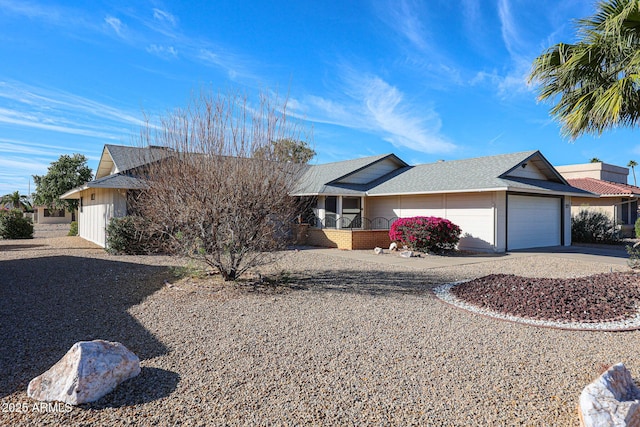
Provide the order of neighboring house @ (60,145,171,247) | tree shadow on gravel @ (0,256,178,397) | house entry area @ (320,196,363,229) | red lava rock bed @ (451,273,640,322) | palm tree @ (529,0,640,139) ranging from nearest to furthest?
tree shadow on gravel @ (0,256,178,397)
red lava rock bed @ (451,273,640,322)
palm tree @ (529,0,640,139)
neighboring house @ (60,145,171,247)
house entry area @ (320,196,363,229)

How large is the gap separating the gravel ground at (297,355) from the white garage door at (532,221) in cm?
912

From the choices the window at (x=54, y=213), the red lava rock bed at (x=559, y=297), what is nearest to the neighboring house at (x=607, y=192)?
the red lava rock bed at (x=559, y=297)

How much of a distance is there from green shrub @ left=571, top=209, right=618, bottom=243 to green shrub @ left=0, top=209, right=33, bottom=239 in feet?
99.6

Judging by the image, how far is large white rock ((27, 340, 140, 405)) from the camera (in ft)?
10.9

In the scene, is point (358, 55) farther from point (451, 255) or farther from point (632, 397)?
point (632, 397)

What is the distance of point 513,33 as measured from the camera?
485 inches

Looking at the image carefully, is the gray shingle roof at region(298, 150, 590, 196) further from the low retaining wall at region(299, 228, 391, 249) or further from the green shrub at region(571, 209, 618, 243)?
the green shrub at region(571, 209, 618, 243)

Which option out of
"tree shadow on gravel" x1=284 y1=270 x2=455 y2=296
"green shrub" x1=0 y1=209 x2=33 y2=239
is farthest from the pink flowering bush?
"green shrub" x1=0 y1=209 x2=33 y2=239

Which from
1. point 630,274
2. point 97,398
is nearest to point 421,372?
point 97,398

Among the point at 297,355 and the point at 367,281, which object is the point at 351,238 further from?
the point at 297,355

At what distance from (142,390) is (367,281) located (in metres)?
6.30

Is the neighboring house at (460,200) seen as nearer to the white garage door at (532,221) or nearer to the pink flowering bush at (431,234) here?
the white garage door at (532,221)

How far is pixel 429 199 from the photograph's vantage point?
683 inches

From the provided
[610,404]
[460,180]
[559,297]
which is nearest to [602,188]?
[460,180]
